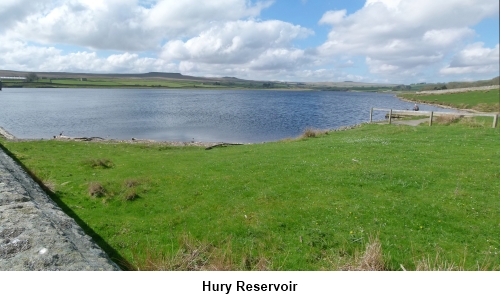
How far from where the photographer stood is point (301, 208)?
31.9 ft

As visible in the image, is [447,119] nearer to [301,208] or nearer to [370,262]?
[301,208]

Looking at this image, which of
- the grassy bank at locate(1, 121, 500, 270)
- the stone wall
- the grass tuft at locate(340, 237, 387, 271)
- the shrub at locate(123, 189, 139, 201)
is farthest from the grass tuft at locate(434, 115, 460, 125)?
the stone wall

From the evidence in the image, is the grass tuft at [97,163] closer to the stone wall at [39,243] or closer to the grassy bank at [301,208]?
the grassy bank at [301,208]

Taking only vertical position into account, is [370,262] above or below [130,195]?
above

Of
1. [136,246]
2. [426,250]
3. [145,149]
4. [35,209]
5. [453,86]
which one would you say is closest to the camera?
[35,209]

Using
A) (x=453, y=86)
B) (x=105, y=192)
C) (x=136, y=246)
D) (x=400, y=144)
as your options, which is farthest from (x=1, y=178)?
(x=453, y=86)

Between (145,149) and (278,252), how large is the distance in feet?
Result: 68.5

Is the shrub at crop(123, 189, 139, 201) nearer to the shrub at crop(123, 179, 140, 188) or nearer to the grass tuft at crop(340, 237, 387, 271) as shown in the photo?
the shrub at crop(123, 179, 140, 188)

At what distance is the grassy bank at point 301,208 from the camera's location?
7398mm

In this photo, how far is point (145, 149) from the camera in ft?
86.5

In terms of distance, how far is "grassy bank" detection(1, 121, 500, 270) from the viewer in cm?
740

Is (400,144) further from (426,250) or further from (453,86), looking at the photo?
(453,86)

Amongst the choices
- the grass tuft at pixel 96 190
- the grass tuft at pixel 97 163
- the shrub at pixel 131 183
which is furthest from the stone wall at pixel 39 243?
the grass tuft at pixel 97 163

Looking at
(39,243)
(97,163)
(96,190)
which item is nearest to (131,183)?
(96,190)
